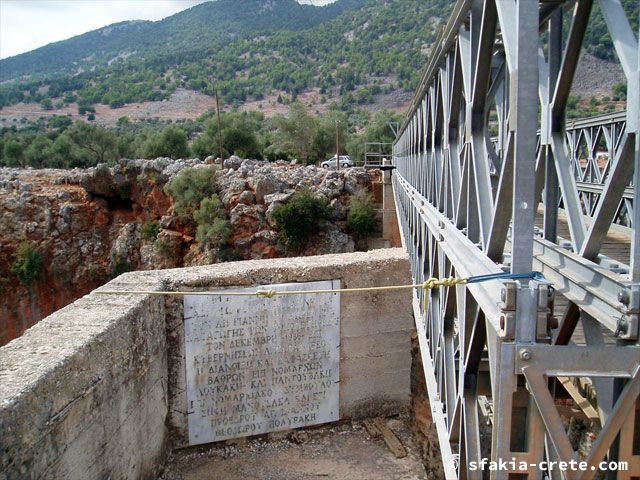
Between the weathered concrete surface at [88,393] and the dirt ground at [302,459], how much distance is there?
498 mm

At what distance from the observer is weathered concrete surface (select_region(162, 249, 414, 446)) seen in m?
5.73

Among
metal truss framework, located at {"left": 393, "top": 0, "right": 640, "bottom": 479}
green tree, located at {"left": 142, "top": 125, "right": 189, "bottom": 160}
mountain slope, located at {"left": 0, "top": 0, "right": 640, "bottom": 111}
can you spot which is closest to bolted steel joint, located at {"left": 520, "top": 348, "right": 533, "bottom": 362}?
metal truss framework, located at {"left": 393, "top": 0, "right": 640, "bottom": 479}

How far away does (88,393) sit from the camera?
4.00 m

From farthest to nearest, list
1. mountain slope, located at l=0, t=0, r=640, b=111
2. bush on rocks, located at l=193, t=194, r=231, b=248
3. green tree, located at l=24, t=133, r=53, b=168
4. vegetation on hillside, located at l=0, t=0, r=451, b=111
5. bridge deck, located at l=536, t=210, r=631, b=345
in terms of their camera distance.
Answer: vegetation on hillside, located at l=0, t=0, r=451, b=111 < mountain slope, located at l=0, t=0, r=640, b=111 < green tree, located at l=24, t=133, r=53, b=168 < bush on rocks, located at l=193, t=194, r=231, b=248 < bridge deck, located at l=536, t=210, r=631, b=345

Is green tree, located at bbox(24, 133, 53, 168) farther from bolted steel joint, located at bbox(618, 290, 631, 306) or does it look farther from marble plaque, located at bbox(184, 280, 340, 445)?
bolted steel joint, located at bbox(618, 290, 631, 306)

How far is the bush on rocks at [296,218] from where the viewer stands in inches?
837

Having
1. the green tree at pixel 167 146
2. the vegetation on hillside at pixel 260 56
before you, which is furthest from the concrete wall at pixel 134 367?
the vegetation on hillside at pixel 260 56

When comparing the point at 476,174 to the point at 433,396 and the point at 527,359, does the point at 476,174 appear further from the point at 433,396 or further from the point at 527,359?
the point at 433,396

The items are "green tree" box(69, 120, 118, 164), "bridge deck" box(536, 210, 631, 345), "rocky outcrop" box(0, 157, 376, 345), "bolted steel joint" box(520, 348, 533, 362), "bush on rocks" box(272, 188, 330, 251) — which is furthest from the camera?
"green tree" box(69, 120, 118, 164)

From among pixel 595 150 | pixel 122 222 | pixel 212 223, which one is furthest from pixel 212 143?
pixel 595 150

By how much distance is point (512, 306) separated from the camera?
6.21 feet

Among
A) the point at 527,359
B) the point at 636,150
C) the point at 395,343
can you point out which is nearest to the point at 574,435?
the point at 395,343

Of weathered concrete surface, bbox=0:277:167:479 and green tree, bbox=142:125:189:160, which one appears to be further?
green tree, bbox=142:125:189:160

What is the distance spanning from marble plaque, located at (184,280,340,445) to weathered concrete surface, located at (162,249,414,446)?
0.11 m
